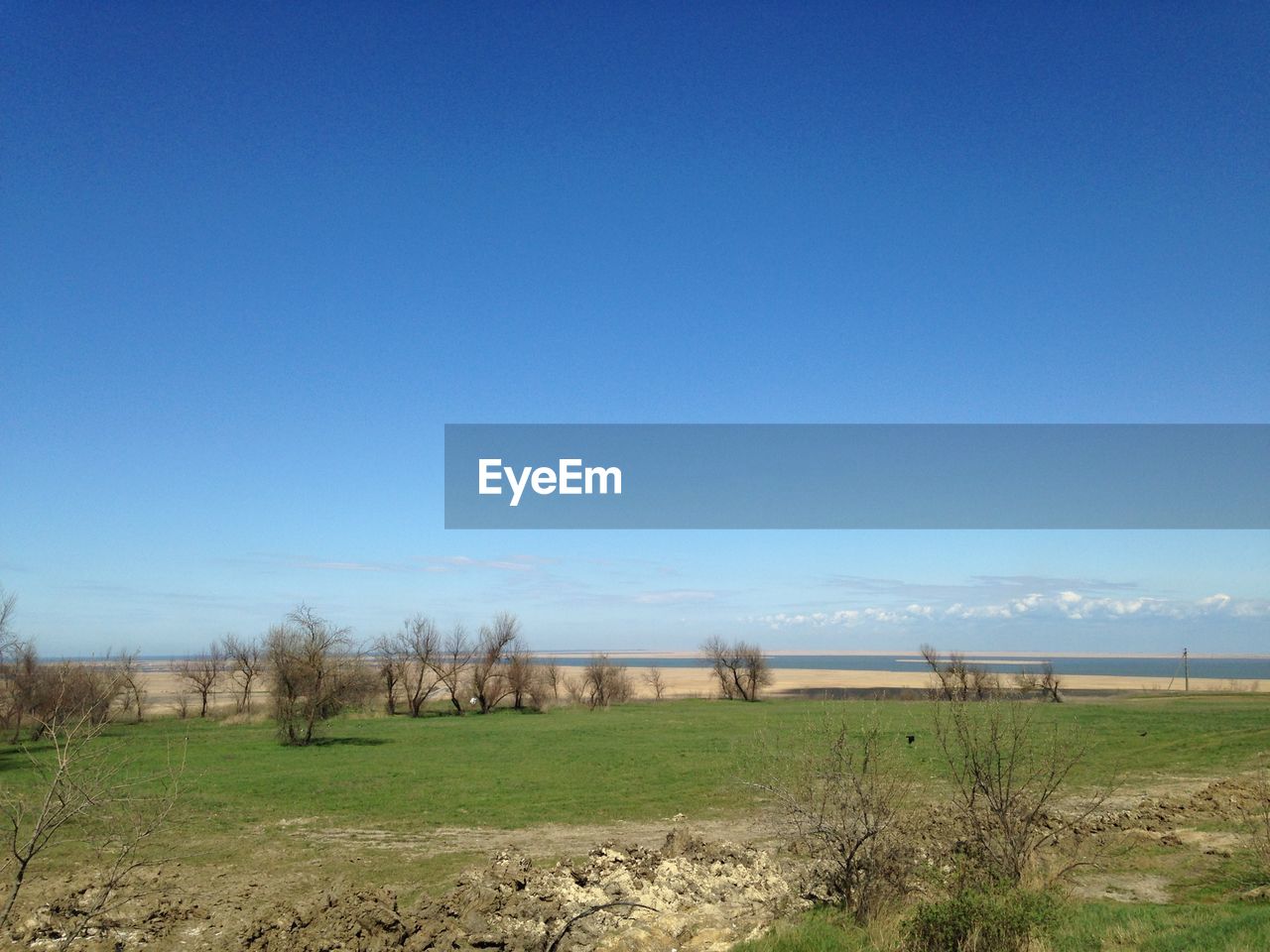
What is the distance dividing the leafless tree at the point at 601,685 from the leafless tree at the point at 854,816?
210 feet

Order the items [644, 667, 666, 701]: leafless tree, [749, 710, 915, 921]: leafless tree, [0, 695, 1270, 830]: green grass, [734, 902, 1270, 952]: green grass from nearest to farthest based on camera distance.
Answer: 1. [734, 902, 1270, 952]: green grass
2. [749, 710, 915, 921]: leafless tree
3. [0, 695, 1270, 830]: green grass
4. [644, 667, 666, 701]: leafless tree

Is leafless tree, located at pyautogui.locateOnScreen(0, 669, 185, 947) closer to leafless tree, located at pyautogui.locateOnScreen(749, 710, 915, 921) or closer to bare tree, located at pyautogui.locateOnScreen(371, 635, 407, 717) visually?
leafless tree, located at pyautogui.locateOnScreen(749, 710, 915, 921)

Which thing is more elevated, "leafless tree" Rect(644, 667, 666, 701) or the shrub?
Result: the shrub

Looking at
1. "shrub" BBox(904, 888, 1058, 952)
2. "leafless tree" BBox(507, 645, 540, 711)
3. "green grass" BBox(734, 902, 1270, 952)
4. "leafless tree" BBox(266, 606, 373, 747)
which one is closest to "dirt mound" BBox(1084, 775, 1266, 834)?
"green grass" BBox(734, 902, 1270, 952)

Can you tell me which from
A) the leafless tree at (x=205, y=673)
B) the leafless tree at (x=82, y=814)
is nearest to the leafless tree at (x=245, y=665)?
the leafless tree at (x=205, y=673)

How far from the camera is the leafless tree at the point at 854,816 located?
1325 cm

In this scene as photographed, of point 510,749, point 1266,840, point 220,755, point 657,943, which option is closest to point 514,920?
point 657,943

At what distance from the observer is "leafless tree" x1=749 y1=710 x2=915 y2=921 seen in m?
13.2

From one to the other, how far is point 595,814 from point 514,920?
32.4 ft

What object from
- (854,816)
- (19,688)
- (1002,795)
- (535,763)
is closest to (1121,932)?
(1002,795)

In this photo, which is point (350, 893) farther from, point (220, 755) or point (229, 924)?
point (220, 755)

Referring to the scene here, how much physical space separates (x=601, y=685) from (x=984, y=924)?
7014cm

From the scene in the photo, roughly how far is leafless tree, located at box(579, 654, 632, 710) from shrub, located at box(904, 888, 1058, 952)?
2654 inches

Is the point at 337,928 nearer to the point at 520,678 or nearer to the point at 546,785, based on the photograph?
the point at 546,785
